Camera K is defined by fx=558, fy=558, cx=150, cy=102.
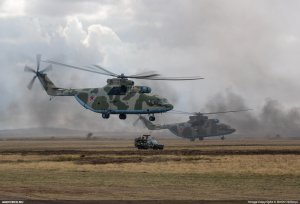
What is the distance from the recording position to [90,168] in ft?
156

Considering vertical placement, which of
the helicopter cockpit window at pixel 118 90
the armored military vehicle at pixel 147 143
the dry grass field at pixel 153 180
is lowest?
the dry grass field at pixel 153 180

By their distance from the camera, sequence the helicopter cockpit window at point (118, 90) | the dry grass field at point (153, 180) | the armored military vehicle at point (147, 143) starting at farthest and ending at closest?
the armored military vehicle at point (147, 143) < the helicopter cockpit window at point (118, 90) < the dry grass field at point (153, 180)

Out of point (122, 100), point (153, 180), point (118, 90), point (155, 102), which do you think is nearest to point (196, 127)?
point (122, 100)

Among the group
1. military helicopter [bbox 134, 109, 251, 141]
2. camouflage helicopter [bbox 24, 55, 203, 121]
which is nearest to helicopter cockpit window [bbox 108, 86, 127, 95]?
camouflage helicopter [bbox 24, 55, 203, 121]

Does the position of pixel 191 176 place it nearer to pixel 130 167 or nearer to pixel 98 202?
pixel 130 167

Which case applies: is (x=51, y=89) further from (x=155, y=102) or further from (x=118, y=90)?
(x=155, y=102)

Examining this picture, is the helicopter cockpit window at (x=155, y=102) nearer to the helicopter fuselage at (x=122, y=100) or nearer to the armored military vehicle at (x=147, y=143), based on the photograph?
the helicopter fuselage at (x=122, y=100)

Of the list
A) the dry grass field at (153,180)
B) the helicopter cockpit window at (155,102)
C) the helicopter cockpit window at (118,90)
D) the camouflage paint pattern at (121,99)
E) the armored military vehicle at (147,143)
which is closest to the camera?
the dry grass field at (153,180)

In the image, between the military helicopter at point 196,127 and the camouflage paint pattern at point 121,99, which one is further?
the military helicopter at point 196,127

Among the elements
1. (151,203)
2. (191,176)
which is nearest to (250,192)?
(151,203)

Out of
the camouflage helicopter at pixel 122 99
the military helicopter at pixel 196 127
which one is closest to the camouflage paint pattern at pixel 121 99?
the camouflage helicopter at pixel 122 99

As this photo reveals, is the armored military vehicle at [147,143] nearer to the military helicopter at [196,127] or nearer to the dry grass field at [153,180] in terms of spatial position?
the dry grass field at [153,180]

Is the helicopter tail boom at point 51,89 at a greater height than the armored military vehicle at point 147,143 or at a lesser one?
greater

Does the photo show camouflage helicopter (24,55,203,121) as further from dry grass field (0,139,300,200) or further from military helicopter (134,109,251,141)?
military helicopter (134,109,251,141)
